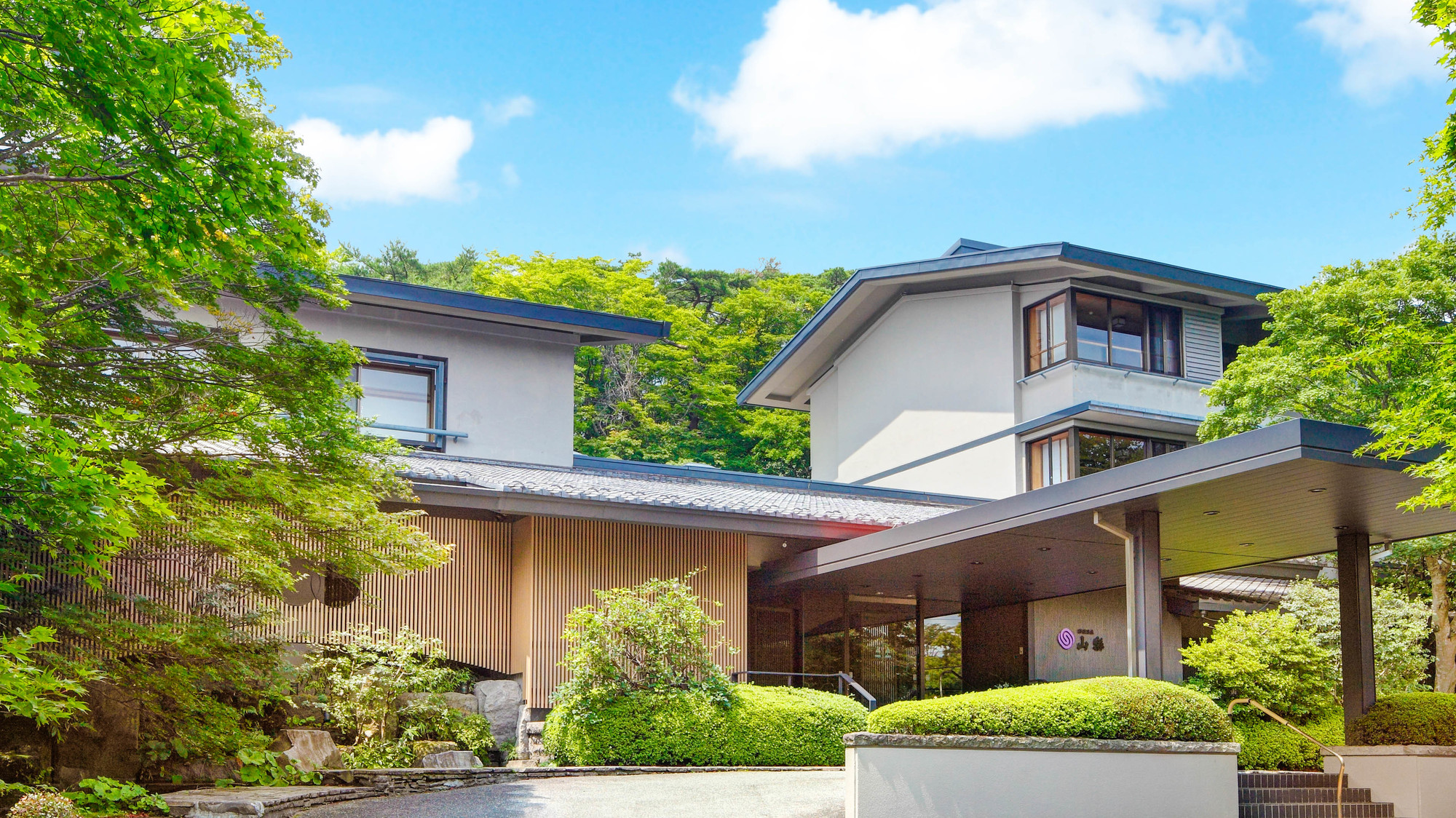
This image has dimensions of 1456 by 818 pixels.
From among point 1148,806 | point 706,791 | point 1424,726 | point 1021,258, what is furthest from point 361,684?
point 1021,258

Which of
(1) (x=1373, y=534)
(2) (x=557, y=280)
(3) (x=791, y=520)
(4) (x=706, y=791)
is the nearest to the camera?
(4) (x=706, y=791)

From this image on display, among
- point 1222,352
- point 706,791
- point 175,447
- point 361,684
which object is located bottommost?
point 706,791

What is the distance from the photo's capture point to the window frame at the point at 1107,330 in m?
21.5

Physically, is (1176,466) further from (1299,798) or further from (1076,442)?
(1076,442)

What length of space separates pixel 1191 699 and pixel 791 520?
6544 mm

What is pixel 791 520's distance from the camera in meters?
16.0

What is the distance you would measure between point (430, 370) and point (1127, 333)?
13097mm

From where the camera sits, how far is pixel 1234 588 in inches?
790

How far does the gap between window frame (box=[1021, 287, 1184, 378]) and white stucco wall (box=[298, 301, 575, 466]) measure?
8940 mm

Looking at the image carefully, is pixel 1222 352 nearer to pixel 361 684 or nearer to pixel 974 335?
pixel 974 335

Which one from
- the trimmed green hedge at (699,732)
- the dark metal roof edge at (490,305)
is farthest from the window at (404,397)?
the trimmed green hedge at (699,732)

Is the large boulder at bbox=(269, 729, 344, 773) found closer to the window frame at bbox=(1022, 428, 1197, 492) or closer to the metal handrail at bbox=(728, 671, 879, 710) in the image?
the metal handrail at bbox=(728, 671, 879, 710)

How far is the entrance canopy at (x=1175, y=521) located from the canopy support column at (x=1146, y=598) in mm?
165

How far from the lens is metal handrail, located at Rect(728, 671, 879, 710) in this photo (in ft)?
52.8
